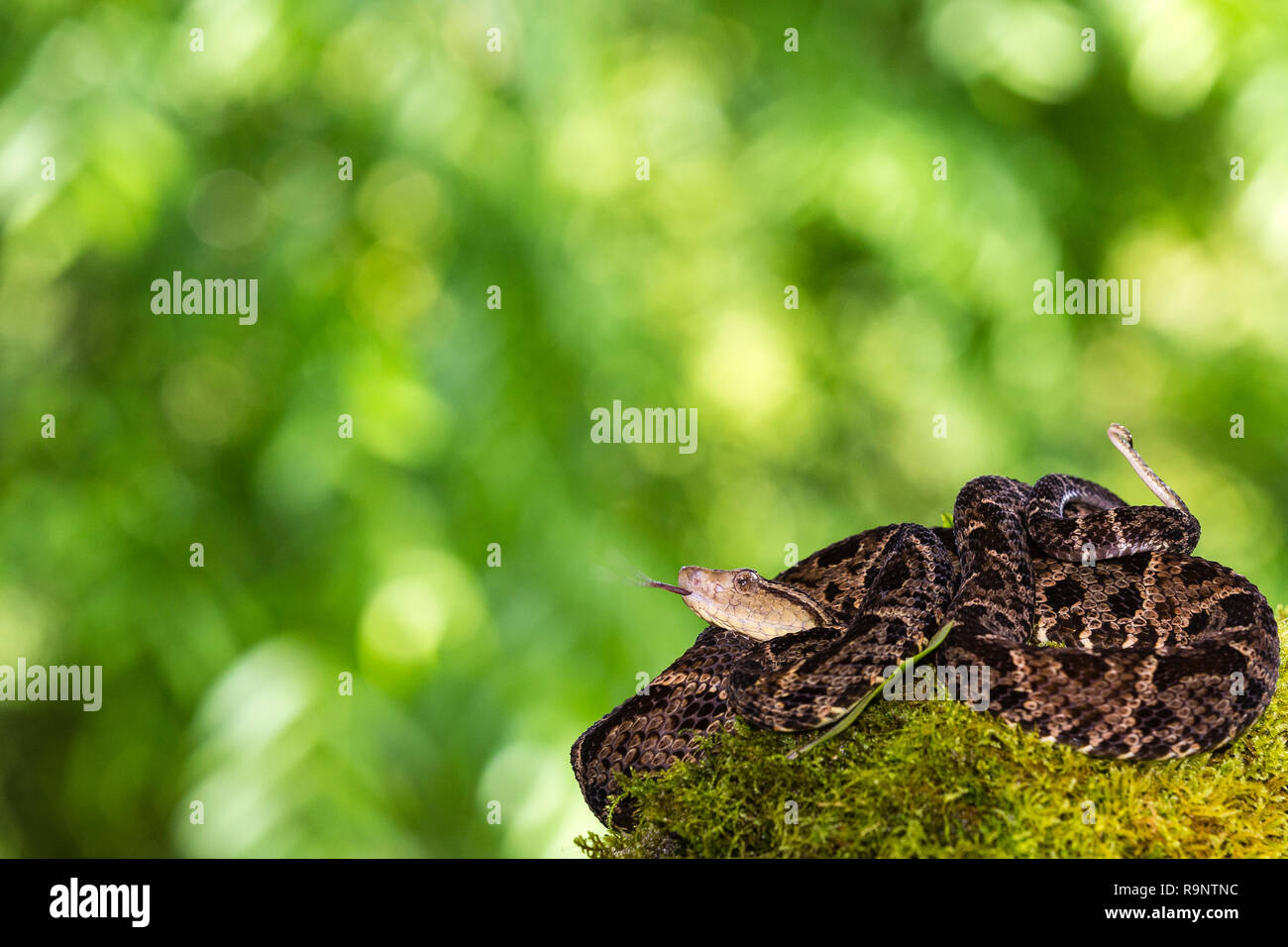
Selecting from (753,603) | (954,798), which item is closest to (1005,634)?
(954,798)

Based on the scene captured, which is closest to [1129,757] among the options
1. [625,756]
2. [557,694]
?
[625,756]

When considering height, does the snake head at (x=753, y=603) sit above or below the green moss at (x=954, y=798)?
above

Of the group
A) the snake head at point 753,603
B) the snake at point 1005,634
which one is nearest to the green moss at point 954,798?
the snake at point 1005,634

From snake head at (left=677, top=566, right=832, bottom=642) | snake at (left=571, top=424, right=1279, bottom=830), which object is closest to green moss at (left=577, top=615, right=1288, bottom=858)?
snake at (left=571, top=424, right=1279, bottom=830)

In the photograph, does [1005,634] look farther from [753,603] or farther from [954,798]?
[753,603]

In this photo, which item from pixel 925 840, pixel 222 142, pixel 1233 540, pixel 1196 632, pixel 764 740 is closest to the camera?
pixel 925 840

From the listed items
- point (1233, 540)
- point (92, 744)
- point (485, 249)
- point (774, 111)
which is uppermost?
point (774, 111)

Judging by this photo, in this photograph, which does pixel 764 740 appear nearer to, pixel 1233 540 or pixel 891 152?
pixel 891 152

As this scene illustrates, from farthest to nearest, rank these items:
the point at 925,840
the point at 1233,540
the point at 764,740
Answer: the point at 1233,540 → the point at 764,740 → the point at 925,840

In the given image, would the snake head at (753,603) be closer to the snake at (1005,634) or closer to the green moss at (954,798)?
the snake at (1005,634)
